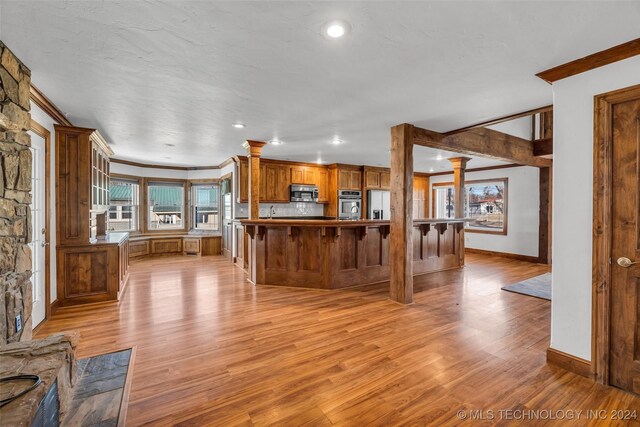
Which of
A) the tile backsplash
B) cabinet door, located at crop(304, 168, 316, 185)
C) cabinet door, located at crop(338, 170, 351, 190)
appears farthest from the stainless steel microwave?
cabinet door, located at crop(338, 170, 351, 190)

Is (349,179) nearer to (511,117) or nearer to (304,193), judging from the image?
(304,193)

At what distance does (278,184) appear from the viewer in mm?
6992

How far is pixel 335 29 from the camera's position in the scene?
1837 millimetres

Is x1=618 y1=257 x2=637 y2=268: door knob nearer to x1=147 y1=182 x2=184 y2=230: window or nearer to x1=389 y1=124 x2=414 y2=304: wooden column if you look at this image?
x1=389 y1=124 x2=414 y2=304: wooden column

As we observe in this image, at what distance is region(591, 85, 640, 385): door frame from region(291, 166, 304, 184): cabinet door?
5701 mm

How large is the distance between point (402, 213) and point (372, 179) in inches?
175

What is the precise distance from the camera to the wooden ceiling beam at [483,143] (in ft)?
13.6

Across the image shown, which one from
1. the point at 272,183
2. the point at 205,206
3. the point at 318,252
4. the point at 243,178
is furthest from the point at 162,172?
the point at 318,252

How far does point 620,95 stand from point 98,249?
5.57m

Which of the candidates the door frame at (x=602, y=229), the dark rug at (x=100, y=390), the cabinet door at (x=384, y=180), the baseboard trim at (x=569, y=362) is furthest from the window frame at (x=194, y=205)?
the door frame at (x=602, y=229)

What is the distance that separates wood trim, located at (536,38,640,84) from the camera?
1.98m

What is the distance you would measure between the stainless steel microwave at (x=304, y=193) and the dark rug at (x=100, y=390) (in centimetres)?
494

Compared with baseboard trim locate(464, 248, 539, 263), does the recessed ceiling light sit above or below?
above

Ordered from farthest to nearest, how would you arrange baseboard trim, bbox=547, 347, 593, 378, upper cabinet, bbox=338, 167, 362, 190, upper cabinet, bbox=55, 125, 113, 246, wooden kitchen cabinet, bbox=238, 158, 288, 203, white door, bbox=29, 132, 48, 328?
upper cabinet, bbox=338, 167, 362, 190 → wooden kitchen cabinet, bbox=238, 158, 288, 203 → upper cabinet, bbox=55, 125, 113, 246 → white door, bbox=29, 132, 48, 328 → baseboard trim, bbox=547, 347, 593, 378
